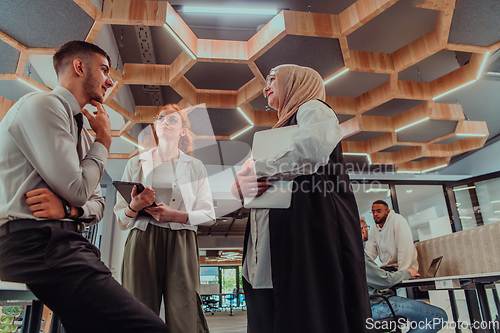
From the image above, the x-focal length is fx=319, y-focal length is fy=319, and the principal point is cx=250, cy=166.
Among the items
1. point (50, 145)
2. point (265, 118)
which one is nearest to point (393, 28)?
point (265, 118)

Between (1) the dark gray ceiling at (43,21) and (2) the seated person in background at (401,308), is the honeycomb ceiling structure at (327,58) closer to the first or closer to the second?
(1) the dark gray ceiling at (43,21)

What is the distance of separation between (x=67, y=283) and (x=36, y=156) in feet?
1.16

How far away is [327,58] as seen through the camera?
10.3 feet

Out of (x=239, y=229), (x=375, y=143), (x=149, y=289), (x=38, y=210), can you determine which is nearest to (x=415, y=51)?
(x=375, y=143)

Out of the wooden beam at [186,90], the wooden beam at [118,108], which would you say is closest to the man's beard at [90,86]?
the wooden beam at [186,90]

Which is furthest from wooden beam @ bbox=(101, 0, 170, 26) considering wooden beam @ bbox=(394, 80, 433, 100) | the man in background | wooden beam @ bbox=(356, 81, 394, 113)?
wooden beam @ bbox=(394, 80, 433, 100)

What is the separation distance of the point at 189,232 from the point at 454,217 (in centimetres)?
735

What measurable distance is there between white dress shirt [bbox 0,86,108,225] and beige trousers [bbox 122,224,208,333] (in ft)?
1.61

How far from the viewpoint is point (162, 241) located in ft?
4.61

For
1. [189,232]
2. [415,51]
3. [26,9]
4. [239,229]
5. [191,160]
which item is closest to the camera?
[189,232]

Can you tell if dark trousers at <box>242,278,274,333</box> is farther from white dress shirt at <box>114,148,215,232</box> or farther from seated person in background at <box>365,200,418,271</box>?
seated person in background at <box>365,200,418,271</box>

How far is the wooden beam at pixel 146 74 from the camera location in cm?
338

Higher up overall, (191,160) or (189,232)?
(191,160)

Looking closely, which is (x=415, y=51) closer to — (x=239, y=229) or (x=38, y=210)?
(x=38, y=210)
